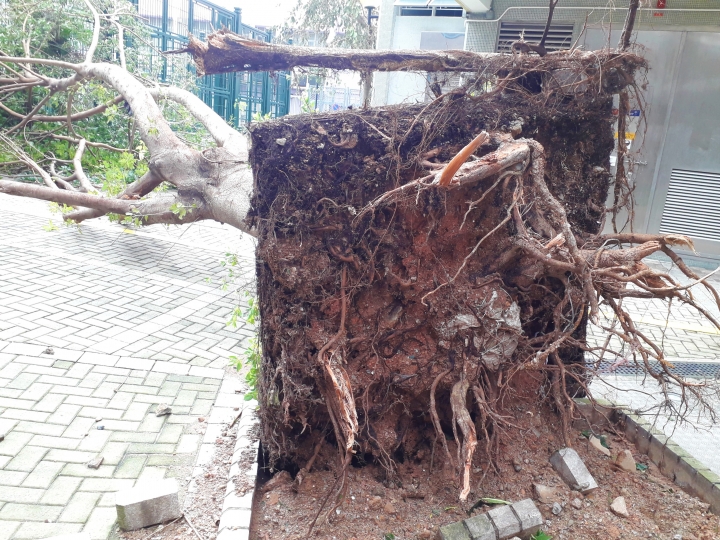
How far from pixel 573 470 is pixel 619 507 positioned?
0.29 meters

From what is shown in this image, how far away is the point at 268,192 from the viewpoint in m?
2.93

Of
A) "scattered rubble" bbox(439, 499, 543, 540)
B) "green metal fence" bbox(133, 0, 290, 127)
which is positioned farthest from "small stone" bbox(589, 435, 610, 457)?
"green metal fence" bbox(133, 0, 290, 127)

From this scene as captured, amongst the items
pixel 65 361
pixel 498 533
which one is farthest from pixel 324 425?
pixel 65 361

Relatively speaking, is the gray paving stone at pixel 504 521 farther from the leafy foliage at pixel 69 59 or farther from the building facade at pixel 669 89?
the leafy foliage at pixel 69 59

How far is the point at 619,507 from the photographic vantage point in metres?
2.98

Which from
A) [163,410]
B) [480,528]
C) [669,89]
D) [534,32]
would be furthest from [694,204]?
[163,410]

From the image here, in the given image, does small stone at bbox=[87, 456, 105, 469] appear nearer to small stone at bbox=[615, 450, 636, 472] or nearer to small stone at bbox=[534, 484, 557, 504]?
small stone at bbox=[534, 484, 557, 504]

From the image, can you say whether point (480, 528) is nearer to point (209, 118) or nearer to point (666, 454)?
point (666, 454)

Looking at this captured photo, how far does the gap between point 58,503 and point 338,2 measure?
52.7 ft

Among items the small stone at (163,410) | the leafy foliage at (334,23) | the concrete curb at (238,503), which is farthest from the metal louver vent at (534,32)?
the leafy foliage at (334,23)

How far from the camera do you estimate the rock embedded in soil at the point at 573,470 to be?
3086mm

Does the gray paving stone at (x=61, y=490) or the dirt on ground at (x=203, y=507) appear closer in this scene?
the dirt on ground at (x=203, y=507)

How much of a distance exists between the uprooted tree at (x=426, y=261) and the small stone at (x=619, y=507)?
41 cm

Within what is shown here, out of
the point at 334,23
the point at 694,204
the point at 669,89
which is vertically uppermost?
the point at 334,23
